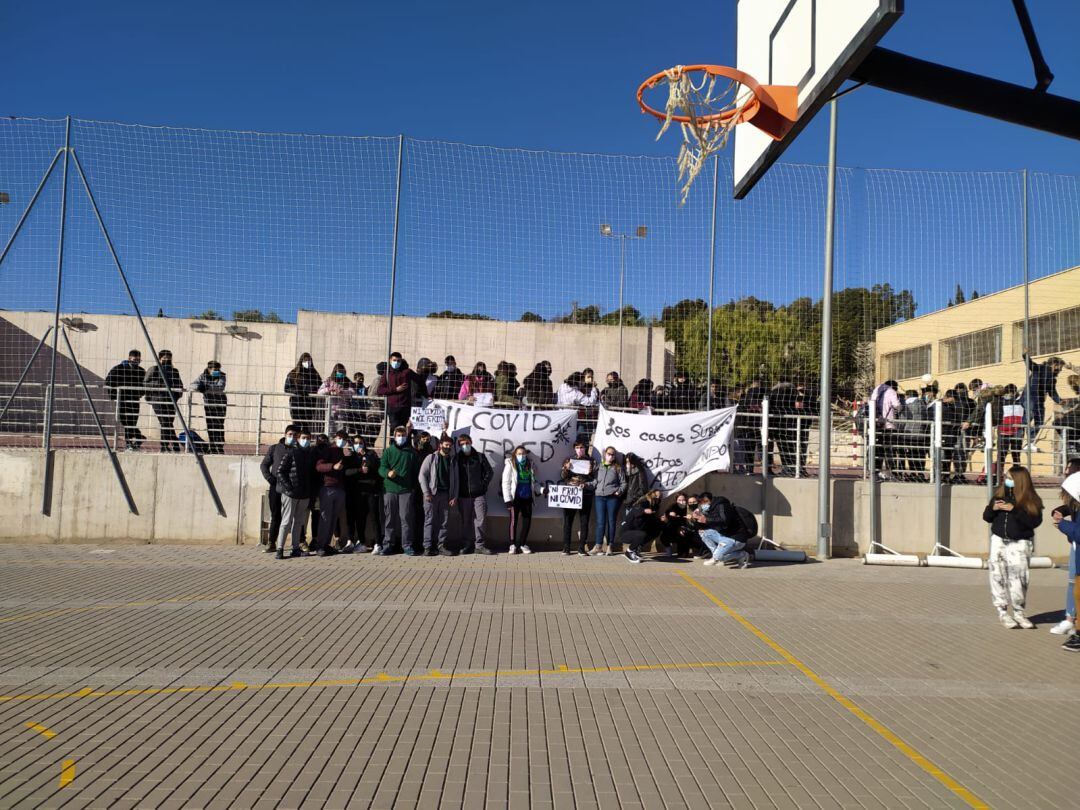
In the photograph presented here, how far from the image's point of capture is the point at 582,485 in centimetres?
1380

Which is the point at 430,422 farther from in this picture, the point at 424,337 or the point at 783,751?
the point at 783,751

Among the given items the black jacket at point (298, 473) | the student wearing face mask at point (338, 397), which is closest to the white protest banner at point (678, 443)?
the student wearing face mask at point (338, 397)

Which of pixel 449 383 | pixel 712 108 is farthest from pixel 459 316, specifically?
pixel 712 108

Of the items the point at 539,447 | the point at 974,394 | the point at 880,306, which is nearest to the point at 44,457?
the point at 539,447

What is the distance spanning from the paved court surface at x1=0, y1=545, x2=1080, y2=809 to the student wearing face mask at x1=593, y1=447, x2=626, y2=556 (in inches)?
127

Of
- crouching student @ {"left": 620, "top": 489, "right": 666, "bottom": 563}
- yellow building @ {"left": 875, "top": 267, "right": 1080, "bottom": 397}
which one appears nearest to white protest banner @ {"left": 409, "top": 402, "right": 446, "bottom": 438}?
crouching student @ {"left": 620, "top": 489, "right": 666, "bottom": 563}

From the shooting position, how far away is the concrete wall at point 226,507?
1370cm

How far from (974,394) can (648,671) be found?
11322mm

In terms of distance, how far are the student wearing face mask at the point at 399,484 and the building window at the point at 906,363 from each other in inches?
340

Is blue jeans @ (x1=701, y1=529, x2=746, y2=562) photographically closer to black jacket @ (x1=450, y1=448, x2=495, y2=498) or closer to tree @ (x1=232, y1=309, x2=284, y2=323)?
black jacket @ (x1=450, y1=448, x2=495, y2=498)

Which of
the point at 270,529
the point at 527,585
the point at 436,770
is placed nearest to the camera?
the point at 436,770

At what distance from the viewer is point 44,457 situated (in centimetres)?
1370

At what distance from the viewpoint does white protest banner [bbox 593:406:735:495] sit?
558 inches

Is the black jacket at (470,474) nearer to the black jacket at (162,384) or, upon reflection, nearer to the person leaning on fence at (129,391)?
the black jacket at (162,384)
